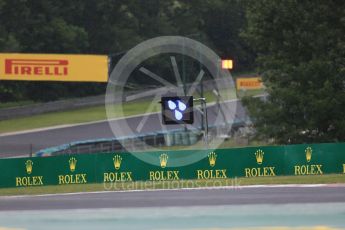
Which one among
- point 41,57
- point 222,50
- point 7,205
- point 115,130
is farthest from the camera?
point 222,50

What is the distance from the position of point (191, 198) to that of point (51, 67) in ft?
57.2

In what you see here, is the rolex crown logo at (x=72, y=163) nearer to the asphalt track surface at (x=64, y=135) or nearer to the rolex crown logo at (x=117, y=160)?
Answer: the rolex crown logo at (x=117, y=160)

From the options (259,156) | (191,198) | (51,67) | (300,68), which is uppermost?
(300,68)

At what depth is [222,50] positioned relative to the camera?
10212cm

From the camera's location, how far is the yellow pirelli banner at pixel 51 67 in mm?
33469

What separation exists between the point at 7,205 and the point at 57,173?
811 centimetres

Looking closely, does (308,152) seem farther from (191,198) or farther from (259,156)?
(191,198)

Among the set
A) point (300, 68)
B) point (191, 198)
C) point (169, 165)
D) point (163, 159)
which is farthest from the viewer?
point (300, 68)

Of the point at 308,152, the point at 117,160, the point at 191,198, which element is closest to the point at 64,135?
the point at 117,160

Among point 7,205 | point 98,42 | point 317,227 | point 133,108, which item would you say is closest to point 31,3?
point 98,42

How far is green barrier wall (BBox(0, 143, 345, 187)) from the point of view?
26125mm

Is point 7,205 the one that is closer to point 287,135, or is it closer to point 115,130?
point 287,135

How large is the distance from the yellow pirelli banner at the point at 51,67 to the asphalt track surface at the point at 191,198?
12.7 m

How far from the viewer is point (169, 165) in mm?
26312
